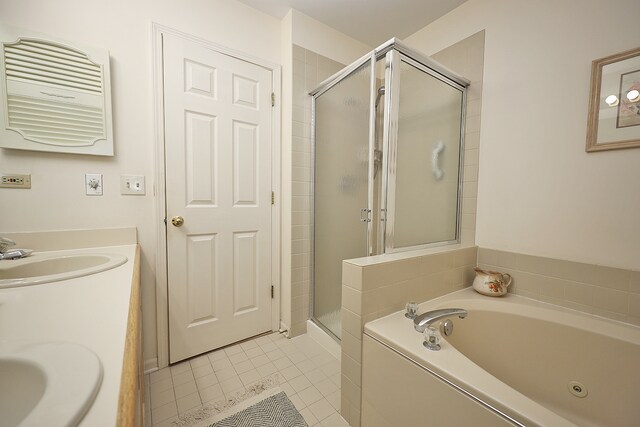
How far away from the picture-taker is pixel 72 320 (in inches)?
21.0

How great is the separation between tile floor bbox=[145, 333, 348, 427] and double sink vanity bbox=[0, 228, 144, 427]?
0.83 m

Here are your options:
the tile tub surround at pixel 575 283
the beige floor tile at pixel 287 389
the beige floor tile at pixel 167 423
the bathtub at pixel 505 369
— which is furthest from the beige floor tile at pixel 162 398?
the tile tub surround at pixel 575 283

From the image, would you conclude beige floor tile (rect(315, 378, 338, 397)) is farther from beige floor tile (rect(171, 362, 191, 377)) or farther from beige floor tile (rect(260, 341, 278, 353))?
beige floor tile (rect(171, 362, 191, 377))

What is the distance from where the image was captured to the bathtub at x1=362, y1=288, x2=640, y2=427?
2.37ft

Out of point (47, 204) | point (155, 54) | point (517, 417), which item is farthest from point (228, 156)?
point (517, 417)

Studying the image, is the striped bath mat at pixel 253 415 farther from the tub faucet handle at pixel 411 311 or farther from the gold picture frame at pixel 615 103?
the gold picture frame at pixel 615 103

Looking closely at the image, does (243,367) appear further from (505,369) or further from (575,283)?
(575,283)

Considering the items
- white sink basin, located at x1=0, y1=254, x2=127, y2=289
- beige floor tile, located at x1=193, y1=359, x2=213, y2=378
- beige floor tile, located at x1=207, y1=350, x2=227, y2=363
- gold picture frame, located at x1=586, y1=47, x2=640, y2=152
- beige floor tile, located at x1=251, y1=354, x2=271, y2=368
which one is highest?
gold picture frame, located at x1=586, y1=47, x2=640, y2=152

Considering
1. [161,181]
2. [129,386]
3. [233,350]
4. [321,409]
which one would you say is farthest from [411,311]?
[161,181]

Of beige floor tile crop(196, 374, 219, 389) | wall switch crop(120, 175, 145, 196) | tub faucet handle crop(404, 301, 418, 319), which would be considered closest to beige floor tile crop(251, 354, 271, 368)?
→ beige floor tile crop(196, 374, 219, 389)

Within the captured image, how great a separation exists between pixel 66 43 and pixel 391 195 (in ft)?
5.71

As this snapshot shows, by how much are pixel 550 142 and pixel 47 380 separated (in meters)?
1.92

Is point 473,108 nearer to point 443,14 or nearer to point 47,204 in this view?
point 443,14

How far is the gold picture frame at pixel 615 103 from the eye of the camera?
41.9 inches
